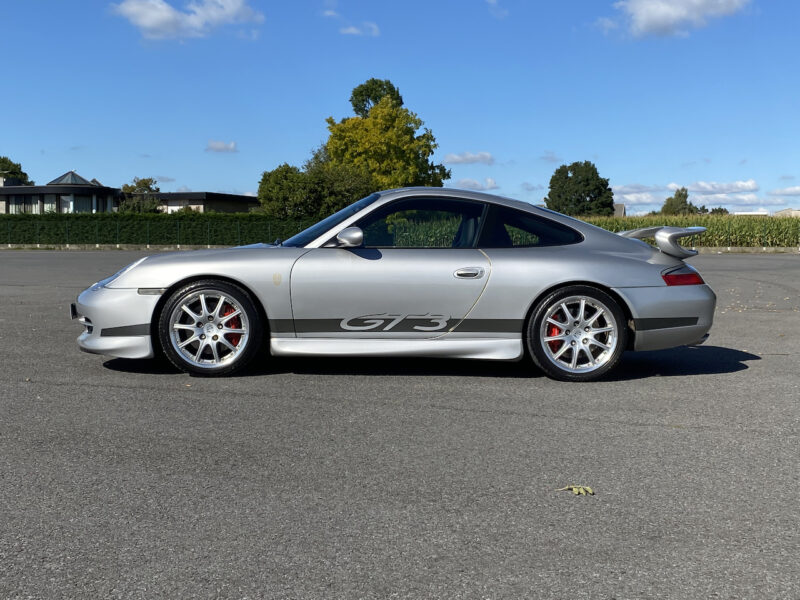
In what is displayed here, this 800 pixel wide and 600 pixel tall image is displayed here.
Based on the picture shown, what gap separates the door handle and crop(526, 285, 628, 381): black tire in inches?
19.4

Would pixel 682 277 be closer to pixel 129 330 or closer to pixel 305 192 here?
pixel 129 330

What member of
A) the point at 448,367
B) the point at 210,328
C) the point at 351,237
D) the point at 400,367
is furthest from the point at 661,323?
the point at 210,328

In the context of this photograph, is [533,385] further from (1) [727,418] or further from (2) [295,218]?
(2) [295,218]

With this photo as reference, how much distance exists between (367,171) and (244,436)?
61.4 metres

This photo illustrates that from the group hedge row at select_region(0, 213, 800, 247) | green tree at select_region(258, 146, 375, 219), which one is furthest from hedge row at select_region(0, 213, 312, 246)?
green tree at select_region(258, 146, 375, 219)

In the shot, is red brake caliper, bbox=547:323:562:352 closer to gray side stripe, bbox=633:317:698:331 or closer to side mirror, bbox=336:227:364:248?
gray side stripe, bbox=633:317:698:331

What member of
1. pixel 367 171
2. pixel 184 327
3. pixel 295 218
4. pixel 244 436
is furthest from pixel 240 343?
pixel 367 171

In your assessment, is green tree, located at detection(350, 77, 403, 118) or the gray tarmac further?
green tree, located at detection(350, 77, 403, 118)

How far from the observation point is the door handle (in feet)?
20.4

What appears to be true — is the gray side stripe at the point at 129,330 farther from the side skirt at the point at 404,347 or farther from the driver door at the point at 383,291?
the driver door at the point at 383,291

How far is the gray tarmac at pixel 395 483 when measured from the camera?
2727 mm

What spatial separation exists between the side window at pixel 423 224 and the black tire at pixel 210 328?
1.05 metres

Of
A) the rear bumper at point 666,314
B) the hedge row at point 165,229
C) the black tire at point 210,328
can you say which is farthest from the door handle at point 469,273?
the hedge row at point 165,229

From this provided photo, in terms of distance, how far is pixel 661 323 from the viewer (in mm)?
6367
